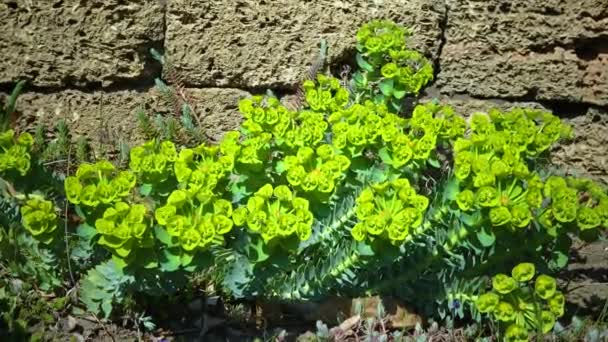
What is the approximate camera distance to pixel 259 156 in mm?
2506

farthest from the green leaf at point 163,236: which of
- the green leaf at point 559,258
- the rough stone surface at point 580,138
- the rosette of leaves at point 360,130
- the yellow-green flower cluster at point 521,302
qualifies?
the rough stone surface at point 580,138

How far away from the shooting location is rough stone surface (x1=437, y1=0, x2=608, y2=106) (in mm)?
3156

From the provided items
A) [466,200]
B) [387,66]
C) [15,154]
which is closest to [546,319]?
[466,200]

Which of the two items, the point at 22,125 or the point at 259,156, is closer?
the point at 259,156

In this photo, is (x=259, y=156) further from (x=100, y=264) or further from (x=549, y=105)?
(x=549, y=105)

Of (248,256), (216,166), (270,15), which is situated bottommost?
(248,256)

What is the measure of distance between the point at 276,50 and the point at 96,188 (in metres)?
1.16

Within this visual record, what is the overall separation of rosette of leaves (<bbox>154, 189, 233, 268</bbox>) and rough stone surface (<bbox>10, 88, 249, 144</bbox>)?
1.06m

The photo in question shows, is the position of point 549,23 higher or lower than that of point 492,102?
higher

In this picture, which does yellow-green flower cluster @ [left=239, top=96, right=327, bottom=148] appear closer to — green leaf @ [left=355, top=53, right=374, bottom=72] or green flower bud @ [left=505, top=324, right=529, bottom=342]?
green leaf @ [left=355, top=53, right=374, bottom=72]

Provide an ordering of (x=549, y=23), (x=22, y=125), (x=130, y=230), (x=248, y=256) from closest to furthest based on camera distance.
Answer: (x=130, y=230), (x=248, y=256), (x=549, y=23), (x=22, y=125)

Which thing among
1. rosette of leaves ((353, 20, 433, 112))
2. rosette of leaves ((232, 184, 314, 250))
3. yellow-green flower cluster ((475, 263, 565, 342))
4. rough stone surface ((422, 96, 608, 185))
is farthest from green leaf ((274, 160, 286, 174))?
rough stone surface ((422, 96, 608, 185))

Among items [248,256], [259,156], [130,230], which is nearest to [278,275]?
[248,256]

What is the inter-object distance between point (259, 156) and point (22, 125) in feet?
4.49
